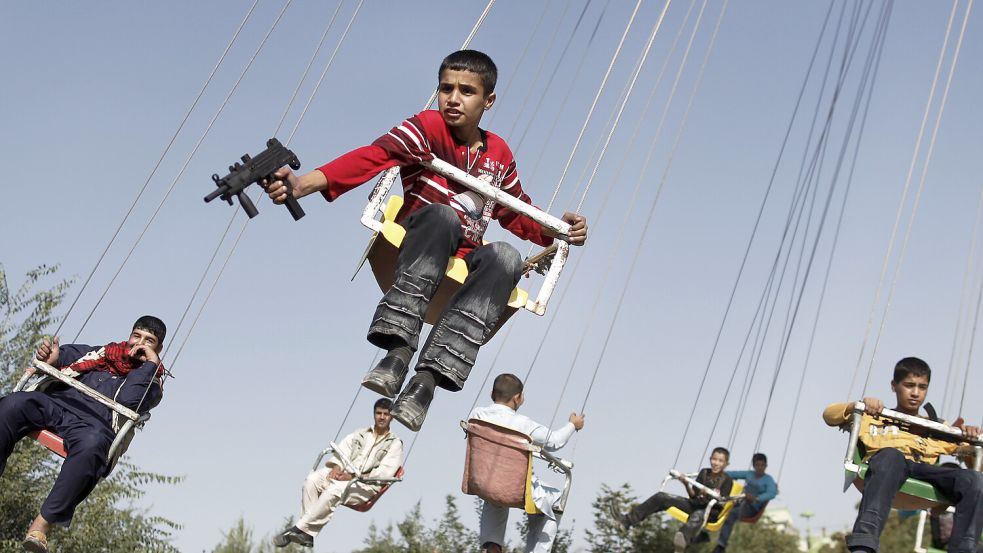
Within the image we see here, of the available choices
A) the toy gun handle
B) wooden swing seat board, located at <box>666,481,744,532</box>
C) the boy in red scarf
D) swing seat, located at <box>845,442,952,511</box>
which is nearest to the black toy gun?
the toy gun handle

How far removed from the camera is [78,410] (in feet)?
24.0

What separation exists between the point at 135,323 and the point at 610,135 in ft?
10.6

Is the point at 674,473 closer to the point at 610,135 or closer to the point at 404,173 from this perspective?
the point at 610,135

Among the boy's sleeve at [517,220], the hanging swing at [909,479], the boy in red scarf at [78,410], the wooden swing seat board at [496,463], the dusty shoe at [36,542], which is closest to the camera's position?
the boy's sleeve at [517,220]

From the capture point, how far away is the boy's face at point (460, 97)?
254 inches

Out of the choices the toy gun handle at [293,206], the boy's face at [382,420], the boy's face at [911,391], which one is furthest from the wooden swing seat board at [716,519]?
the toy gun handle at [293,206]

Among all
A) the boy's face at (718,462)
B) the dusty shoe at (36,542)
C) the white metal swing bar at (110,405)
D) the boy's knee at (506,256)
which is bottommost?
the dusty shoe at (36,542)

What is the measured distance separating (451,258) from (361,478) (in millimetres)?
2695

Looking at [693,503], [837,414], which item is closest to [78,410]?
[837,414]

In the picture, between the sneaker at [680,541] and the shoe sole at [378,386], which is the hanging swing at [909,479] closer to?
the shoe sole at [378,386]

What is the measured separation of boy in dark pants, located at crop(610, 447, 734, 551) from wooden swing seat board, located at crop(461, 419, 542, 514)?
13.6 ft

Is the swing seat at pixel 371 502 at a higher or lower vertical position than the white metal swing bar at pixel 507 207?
lower

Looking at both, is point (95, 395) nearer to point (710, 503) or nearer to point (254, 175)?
point (254, 175)

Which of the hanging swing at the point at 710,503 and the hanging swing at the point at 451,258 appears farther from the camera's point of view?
the hanging swing at the point at 710,503
